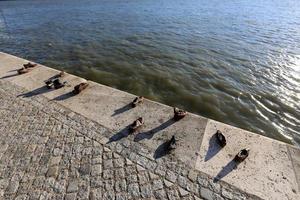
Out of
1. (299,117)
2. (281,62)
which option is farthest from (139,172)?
(281,62)

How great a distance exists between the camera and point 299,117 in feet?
25.2

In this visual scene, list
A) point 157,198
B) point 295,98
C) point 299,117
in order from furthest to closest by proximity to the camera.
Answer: point 295,98, point 299,117, point 157,198

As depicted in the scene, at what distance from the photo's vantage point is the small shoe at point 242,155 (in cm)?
512

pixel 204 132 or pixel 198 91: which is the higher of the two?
pixel 204 132

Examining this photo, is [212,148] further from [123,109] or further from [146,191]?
[123,109]

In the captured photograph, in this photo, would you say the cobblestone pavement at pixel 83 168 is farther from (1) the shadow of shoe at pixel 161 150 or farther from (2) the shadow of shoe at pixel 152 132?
(2) the shadow of shoe at pixel 152 132

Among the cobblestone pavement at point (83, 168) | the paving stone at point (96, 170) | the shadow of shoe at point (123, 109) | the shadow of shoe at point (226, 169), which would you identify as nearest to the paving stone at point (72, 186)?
the cobblestone pavement at point (83, 168)

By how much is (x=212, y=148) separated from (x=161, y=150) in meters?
1.23

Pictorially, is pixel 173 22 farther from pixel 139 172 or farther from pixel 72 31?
pixel 139 172

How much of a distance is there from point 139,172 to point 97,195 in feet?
3.13

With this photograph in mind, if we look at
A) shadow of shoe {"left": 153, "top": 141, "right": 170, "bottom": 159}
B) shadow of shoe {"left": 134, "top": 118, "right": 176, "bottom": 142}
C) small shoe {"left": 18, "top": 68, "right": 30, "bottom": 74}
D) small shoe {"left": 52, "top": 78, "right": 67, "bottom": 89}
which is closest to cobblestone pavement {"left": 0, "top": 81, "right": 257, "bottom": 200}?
shadow of shoe {"left": 153, "top": 141, "right": 170, "bottom": 159}

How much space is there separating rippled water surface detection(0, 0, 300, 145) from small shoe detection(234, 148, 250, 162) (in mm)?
2274

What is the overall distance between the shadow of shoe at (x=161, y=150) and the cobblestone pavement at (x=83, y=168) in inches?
5.5

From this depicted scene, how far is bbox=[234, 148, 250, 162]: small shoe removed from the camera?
5.12 metres
